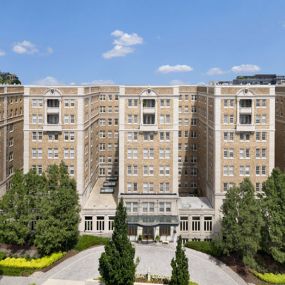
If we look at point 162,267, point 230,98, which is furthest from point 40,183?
point 230,98

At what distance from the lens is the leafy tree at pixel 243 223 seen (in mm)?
49656

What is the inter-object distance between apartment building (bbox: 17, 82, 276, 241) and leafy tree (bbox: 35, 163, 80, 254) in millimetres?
8696

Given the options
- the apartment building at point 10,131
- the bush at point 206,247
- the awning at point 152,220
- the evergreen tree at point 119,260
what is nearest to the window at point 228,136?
the awning at point 152,220

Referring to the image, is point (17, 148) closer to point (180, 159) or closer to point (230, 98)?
point (180, 159)

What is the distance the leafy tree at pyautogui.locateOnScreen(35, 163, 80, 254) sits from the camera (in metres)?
50.3

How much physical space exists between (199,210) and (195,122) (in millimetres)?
25394

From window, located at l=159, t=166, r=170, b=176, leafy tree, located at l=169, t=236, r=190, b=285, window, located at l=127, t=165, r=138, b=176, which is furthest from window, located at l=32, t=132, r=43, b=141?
leafy tree, located at l=169, t=236, r=190, b=285

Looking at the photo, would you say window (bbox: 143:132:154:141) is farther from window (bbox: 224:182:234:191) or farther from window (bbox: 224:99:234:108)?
window (bbox: 224:182:234:191)

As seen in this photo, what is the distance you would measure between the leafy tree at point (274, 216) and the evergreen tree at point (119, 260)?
17.6 m

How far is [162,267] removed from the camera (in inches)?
2004

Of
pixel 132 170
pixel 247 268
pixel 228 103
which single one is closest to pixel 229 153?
pixel 228 103

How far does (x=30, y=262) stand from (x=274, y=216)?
97.7 feet

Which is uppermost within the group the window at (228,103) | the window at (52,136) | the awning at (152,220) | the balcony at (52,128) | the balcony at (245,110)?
the window at (228,103)

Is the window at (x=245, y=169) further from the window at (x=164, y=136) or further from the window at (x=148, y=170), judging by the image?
the window at (x=148, y=170)
